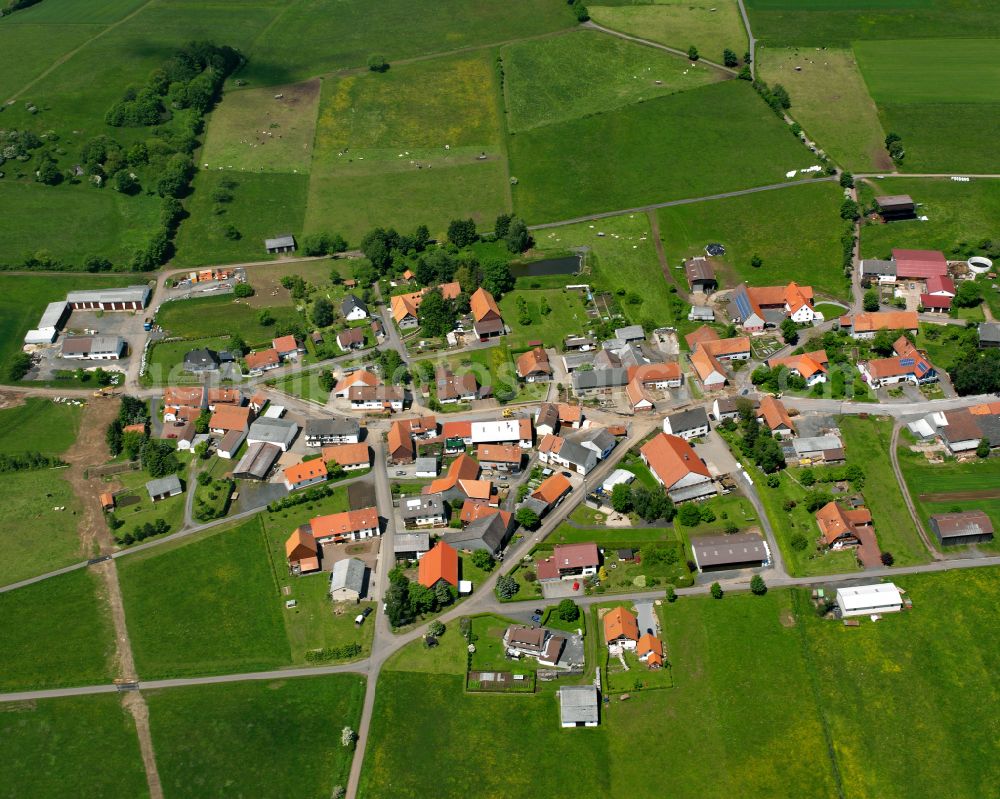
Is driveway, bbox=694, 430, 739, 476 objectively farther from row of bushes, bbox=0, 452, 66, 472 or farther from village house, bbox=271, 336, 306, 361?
row of bushes, bbox=0, 452, 66, 472

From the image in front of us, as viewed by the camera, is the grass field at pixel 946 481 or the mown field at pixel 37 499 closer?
the grass field at pixel 946 481

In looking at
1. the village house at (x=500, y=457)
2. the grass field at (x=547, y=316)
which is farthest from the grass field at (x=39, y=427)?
the grass field at (x=547, y=316)

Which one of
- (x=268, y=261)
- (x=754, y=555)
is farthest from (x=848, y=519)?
(x=268, y=261)

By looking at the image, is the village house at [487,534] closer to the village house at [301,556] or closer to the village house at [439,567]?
the village house at [439,567]

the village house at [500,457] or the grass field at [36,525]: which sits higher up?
the village house at [500,457]

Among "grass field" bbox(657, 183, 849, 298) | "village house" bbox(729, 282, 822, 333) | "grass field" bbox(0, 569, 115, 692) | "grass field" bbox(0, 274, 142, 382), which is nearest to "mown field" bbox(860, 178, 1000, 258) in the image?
"grass field" bbox(657, 183, 849, 298)
